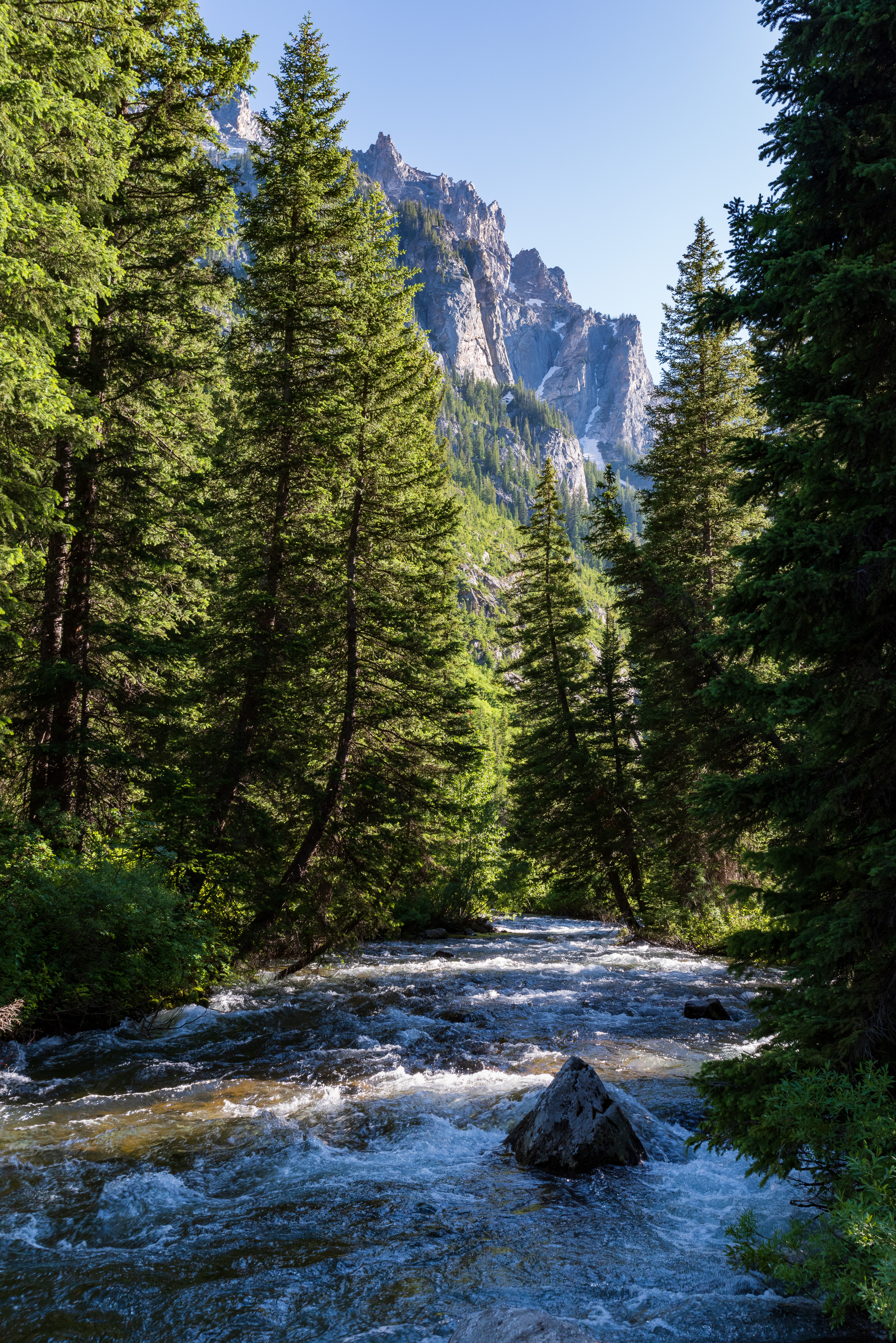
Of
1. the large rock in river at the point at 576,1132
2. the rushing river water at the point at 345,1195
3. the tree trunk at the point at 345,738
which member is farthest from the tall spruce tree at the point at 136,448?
the large rock in river at the point at 576,1132

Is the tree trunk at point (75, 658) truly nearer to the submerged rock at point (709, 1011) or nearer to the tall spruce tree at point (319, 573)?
the tall spruce tree at point (319, 573)

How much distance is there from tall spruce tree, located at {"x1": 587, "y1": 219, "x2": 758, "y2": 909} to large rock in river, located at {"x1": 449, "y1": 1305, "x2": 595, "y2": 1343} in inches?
548

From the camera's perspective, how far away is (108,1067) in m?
9.99

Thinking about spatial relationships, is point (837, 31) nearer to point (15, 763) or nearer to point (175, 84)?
point (175, 84)

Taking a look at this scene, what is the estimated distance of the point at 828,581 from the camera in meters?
5.57

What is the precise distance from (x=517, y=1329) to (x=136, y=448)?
14715 millimetres

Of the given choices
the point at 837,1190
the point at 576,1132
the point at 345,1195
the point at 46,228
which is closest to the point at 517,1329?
the point at 837,1190

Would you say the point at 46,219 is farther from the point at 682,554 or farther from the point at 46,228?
Result: the point at 682,554

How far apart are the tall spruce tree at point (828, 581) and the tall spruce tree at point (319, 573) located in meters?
10.6

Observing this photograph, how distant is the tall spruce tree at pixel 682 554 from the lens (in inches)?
734

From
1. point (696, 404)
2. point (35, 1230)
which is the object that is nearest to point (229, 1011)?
point (35, 1230)

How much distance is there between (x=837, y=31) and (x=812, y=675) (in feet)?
17.4

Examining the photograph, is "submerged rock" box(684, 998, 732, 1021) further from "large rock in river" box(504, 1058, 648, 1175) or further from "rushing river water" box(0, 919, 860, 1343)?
"large rock in river" box(504, 1058, 648, 1175)

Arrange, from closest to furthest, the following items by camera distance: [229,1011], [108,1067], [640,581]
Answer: [108,1067], [229,1011], [640,581]
